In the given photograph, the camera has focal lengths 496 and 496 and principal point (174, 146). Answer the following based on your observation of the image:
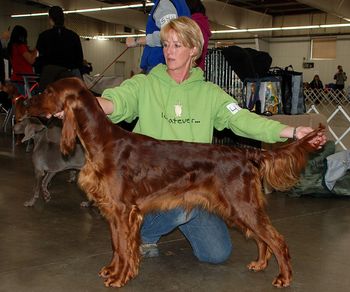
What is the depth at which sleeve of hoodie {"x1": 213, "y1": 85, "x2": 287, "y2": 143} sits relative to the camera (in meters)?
2.45

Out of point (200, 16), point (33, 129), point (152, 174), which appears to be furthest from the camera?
point (33, 129)

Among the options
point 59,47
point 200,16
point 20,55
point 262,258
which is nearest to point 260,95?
point 200,16

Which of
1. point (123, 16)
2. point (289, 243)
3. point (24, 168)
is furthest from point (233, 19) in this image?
point (289, 243)

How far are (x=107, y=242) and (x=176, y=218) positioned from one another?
58 cm

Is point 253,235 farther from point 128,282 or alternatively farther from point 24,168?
point 24,168

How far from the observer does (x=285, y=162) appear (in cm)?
238

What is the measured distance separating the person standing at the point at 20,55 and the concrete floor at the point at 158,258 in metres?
3.17

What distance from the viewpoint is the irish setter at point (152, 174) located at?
7.53 ft

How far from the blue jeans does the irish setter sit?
0.31 m

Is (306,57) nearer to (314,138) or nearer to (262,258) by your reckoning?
(262,258)

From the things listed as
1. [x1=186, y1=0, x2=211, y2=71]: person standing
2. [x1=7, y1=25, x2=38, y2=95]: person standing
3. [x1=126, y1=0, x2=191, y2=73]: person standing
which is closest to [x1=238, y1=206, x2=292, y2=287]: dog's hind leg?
[x1=126, y1=0, x2=191, y2=73]: person standing

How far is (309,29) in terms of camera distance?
23.0 meters

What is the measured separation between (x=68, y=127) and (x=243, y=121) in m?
0.88

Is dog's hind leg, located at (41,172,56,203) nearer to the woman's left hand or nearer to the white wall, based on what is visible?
the woman's left hand
